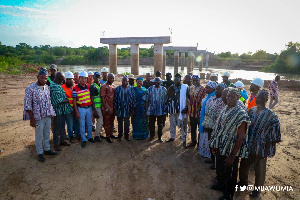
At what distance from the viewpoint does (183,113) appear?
4660mm

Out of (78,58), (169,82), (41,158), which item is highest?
(78,58)

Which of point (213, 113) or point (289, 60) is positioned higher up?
point (289, 60)

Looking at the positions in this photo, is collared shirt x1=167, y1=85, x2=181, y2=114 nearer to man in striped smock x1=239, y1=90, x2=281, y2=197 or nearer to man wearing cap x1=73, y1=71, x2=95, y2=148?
man wearing cap x1=73, y1=71, x2=95, y2=148

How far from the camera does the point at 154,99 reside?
16.2 feet

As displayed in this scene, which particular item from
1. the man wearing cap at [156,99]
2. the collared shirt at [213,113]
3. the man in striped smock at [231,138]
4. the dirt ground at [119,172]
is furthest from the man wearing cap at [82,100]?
the man in striped smock at [231,138]

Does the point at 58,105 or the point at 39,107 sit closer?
the point at 39,107

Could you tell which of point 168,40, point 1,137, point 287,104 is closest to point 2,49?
point 168,40

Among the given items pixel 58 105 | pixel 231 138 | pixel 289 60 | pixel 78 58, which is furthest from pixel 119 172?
pixel 78 58

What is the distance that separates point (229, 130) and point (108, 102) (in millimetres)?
3084

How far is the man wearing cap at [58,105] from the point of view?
419 cm

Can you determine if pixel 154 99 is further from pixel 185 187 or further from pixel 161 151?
pixel 185 187

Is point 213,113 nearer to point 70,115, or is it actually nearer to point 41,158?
point 70,115

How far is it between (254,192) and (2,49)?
65746mm

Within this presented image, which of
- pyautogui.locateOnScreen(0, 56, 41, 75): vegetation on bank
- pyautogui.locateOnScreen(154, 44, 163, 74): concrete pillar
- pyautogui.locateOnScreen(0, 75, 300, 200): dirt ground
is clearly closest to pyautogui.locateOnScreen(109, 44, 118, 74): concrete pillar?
pyautogui.locateOnScreen(154, 44, 163, 74): concrete pillar
